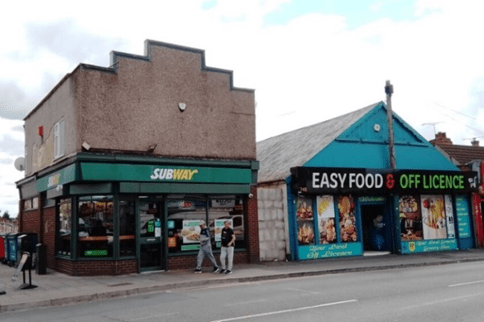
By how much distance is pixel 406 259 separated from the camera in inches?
773

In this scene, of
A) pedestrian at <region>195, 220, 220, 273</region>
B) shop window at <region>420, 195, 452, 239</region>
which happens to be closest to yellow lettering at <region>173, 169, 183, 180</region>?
pedestrian at <region>195, 220, 220, 273</region>

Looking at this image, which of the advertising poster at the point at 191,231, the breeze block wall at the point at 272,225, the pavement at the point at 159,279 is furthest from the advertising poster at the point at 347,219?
the advertising poster at the point at 191,231

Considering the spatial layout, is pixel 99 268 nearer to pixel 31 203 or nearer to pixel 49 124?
pixel 49 124

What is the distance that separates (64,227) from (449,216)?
57.8 ft

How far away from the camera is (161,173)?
16.4 metres

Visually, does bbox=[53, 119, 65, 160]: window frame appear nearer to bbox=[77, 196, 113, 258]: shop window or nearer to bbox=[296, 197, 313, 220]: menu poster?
bbox=[77, 196, 113, 258]: shop window

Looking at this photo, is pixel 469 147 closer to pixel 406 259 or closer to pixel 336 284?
pixel 406 259

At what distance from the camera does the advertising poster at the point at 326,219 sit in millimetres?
20406

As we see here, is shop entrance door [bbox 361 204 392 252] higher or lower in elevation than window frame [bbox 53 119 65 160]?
lower

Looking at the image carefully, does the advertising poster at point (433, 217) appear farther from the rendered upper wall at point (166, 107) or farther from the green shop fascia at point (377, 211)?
the rendered upper wall at point (166, 107)

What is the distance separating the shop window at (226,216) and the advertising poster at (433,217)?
31.6 feet

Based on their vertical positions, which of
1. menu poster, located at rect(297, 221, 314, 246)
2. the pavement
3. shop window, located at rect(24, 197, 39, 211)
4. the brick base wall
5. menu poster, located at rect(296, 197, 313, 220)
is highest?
shop window, located at rect(24, 197, 39, 211)

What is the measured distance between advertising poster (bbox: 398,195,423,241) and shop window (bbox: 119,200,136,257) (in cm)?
1246

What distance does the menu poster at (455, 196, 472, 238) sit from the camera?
78.7 ft
